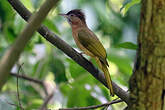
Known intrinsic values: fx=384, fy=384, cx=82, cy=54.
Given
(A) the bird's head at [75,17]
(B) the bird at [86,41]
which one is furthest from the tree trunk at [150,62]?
(A) the bird's head at [75,17]

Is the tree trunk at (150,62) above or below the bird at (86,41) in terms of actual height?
above

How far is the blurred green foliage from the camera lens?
4102 mm

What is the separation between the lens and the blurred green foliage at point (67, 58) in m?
4.10

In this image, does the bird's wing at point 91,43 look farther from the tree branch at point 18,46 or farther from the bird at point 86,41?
the tree branch at point 18,46

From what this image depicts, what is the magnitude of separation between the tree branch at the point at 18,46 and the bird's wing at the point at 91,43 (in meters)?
2.46

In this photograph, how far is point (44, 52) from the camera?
16.9 feet

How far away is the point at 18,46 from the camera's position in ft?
4.70

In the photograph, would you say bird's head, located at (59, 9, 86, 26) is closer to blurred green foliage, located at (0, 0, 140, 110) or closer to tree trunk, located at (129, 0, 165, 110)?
blurred green foliage, located at (0, 0, 140, 110)

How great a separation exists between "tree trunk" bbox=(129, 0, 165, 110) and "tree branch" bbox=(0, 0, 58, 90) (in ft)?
1.71

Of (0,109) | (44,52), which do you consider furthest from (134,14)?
(0,109)

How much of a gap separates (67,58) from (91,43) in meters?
0.82

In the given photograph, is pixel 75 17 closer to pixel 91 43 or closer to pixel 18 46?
pixel 91 43

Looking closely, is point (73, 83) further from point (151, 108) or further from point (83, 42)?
point (151, 108)

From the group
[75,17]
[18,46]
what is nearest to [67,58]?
[75,17]
